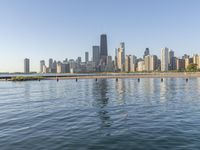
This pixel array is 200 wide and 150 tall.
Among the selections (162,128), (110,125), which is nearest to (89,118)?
(110,125)

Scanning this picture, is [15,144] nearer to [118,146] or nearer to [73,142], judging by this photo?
[73,142]

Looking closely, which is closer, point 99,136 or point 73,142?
point 73,142

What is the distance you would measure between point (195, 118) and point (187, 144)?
10307 millimetres

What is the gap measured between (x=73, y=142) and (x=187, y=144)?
30.0ft

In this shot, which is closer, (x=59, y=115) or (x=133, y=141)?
(x=133, y=141)

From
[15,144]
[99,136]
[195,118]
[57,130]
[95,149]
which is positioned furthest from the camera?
[195,118]

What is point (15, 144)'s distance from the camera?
18.2 metres

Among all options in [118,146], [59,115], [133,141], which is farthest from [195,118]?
[59,115]

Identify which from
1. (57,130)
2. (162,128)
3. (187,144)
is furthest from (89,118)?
(187,144)

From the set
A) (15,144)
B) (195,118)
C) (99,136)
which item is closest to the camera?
(15,144)

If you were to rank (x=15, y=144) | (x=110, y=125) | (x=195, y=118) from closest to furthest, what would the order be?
(x=15, y=144), (x=110, y=125), (x=195, y=118)

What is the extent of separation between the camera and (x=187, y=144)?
17.5 metres

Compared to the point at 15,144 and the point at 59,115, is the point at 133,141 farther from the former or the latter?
the point at 59,115

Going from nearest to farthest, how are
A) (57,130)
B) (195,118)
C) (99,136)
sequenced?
→ 1. (99,136)
2. (57,130)
3. (195,118)
